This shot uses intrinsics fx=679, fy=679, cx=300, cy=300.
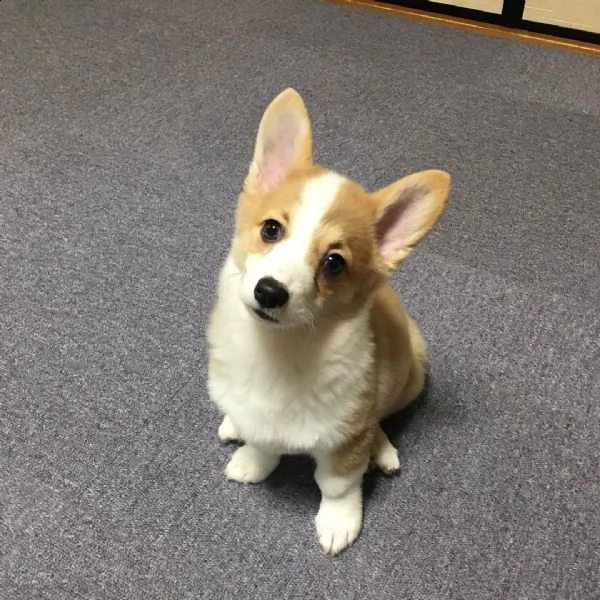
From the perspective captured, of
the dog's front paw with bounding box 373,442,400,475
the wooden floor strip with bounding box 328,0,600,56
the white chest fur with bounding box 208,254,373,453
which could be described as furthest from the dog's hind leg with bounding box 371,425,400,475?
the wooden floor strip with bounding box 328,0,600,56

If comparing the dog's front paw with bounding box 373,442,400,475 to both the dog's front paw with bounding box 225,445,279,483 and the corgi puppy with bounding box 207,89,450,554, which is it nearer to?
the corgi puppy with bounding box 207,89,450,554

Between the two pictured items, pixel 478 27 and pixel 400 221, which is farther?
pixel 478 27

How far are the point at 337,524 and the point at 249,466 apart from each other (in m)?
0.21

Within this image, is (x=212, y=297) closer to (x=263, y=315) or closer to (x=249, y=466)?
(x=249, y=466)

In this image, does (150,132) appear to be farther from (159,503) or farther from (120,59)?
(159,503)

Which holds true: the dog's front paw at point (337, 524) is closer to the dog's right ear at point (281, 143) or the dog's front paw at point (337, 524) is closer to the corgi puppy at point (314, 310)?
the corgi puppy at point (314, 310)

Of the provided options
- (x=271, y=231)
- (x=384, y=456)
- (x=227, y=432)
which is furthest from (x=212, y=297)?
(x=271, y=231)

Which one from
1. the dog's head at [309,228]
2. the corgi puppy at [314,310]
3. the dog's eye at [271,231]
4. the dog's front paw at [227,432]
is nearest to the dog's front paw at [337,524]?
the corgi puppy at [314,310]

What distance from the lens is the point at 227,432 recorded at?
4.74 feet

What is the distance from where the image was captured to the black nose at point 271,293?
0.95 m

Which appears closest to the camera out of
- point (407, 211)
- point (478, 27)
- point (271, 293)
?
point (271, 293)

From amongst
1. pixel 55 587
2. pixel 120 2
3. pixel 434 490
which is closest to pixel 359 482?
pixel 434 490

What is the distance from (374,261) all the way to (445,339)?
68 cm

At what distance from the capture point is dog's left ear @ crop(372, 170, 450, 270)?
1022 millimetres
